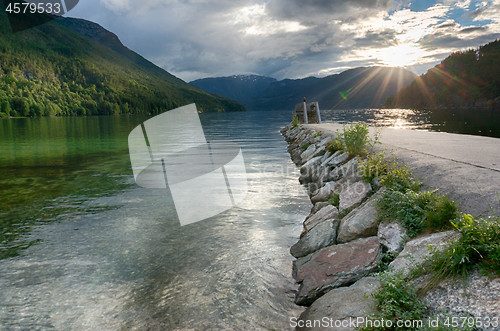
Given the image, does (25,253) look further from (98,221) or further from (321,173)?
(321,173)

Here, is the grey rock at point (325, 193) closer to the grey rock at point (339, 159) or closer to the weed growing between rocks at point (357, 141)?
the grey rock at point (339, 159)

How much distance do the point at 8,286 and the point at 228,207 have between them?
6.19 metres

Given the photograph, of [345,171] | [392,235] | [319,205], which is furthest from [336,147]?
[392,235]

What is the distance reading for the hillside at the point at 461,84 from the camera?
122m

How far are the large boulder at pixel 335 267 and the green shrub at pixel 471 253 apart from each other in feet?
4.86

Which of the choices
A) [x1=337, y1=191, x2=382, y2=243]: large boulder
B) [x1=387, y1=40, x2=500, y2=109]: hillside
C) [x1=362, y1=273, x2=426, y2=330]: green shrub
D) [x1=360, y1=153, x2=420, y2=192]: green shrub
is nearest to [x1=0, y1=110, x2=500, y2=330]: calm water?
[x1=337, y1=191, x2=382, y2=243]: large boulder

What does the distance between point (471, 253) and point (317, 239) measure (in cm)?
363

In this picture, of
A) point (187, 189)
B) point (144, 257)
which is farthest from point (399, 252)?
point (187, 189)

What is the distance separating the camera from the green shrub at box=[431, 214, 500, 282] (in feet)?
11.5

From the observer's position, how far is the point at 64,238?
7.83m

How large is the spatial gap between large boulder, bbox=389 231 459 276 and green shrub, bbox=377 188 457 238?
0.90 feet

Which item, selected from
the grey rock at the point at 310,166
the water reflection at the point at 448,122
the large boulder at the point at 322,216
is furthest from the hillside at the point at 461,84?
the large boulder at the point at 322,216

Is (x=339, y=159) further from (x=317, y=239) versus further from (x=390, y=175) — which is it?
(x=317, y=239)

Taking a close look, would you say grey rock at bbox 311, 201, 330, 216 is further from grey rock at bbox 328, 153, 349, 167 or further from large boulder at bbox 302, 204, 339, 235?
grey rock at bbox 328, 153, 349, 167
